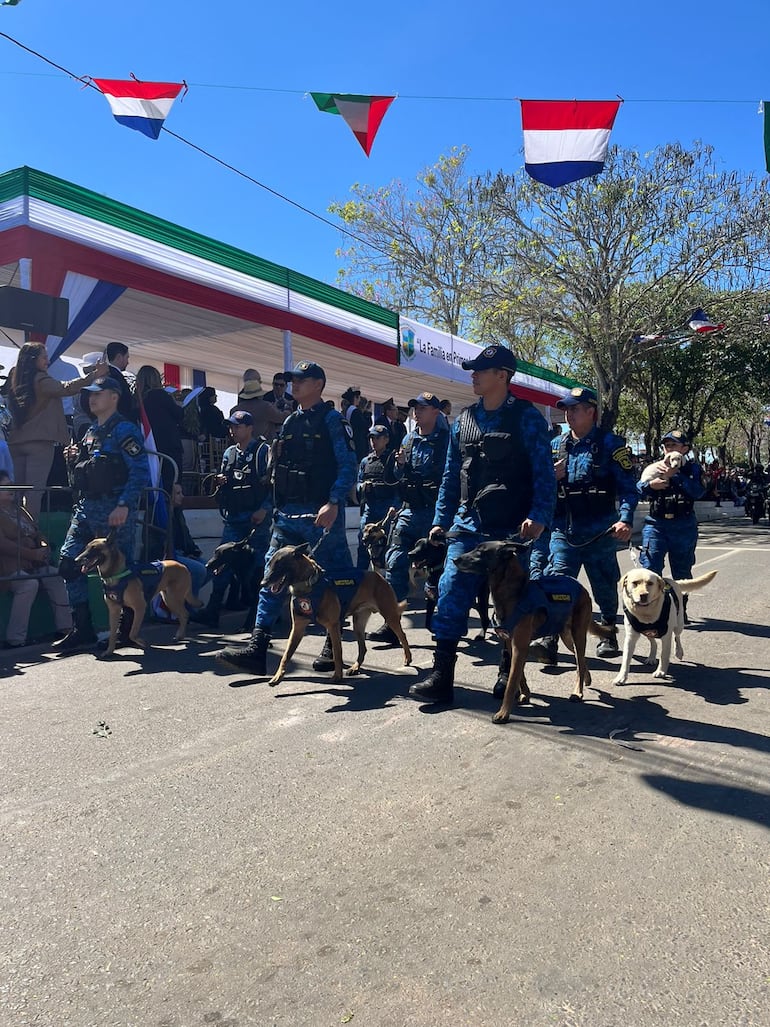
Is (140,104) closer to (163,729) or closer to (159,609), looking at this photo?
→ (159,609)

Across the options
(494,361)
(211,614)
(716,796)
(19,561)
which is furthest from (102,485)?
(716,796)

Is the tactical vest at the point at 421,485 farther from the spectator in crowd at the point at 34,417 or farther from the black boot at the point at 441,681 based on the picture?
the spectator in crowd at the point at 34,417

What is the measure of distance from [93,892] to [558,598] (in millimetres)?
2852

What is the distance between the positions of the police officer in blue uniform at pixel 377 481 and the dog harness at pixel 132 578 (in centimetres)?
203

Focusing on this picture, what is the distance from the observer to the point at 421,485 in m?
6.84

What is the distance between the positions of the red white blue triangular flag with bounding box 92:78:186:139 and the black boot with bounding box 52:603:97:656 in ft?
23.0

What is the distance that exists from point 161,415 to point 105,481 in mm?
2324

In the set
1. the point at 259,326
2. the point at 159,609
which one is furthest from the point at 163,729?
the point at 259,326

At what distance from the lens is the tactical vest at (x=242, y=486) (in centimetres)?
728

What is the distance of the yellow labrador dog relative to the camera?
5004 mm

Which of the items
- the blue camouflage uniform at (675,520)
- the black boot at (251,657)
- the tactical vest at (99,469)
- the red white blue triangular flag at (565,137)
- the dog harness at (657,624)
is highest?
the red white blue triangular flag at (565,137)

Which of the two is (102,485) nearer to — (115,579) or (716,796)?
(115,579)

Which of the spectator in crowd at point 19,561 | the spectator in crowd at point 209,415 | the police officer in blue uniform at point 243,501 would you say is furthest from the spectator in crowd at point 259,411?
the spectator in crowd at point 19,561

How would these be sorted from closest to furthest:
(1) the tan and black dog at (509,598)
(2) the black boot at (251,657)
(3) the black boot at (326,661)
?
(1) the tan and black dog at (509,598) → (2) the black boot at (251,657) → (3) the black boot at (326,661)
